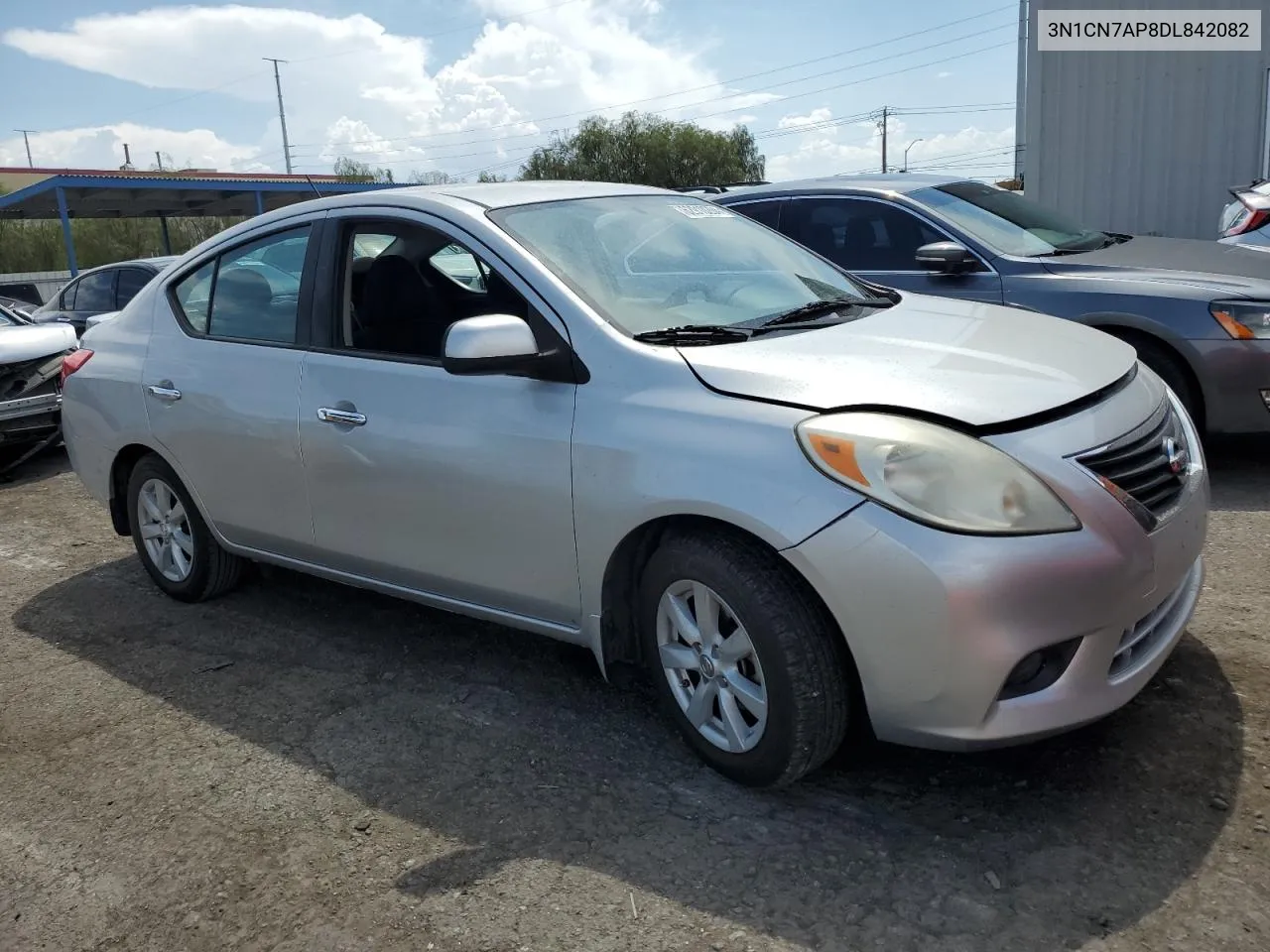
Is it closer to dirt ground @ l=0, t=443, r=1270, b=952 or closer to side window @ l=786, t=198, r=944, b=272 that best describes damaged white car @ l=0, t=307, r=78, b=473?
dirt ground @ l=0, t=443, r=1270, b=952

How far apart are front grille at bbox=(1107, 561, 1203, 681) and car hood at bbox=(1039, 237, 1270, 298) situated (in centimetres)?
306

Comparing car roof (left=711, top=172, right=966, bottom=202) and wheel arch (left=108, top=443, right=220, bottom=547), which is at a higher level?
car roof (left=711, top=172, right=966, bottom=202)

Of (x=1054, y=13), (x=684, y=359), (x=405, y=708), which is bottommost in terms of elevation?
(x=405, y=708)

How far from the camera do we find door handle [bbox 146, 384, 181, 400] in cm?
445

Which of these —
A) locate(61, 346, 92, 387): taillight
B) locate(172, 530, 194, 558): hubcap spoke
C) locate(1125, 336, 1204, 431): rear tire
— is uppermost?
locate(61, 346, 92, 387): taillight

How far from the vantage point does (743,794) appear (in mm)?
3000

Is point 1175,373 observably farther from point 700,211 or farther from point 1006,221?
point 700,211

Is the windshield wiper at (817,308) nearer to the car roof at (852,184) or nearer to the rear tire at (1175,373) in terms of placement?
the rear tire at (1175,373)

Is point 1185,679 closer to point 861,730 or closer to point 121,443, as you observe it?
point 861,730

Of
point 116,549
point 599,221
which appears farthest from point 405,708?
point 116,549

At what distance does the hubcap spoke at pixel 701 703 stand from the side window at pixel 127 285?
9.73 meters

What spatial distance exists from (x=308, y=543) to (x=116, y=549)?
8.05 feet

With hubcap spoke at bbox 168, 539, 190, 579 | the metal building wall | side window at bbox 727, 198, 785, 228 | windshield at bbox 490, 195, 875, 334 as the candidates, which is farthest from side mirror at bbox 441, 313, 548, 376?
the metal building wall

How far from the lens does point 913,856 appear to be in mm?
2680
